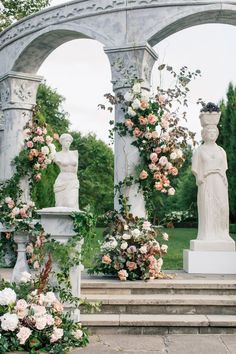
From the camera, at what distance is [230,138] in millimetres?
25609

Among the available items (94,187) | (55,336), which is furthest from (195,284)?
(94,187)

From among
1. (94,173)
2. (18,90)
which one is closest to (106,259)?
(18,90)

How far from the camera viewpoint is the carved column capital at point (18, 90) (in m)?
9.48

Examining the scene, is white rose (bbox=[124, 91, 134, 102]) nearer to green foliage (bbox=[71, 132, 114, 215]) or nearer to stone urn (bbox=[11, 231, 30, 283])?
stone urn (bbox=[11, 231, 30, 283])

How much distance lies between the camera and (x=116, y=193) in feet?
26.2

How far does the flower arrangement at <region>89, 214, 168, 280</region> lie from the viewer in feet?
24.0

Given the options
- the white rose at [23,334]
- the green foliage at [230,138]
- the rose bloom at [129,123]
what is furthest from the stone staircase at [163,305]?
the green foliage at [230,138]

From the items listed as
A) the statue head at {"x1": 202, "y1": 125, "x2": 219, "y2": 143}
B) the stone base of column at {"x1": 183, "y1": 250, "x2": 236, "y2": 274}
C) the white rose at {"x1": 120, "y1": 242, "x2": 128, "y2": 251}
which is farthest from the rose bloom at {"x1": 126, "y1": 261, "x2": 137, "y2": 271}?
A: the statue head at {"x1": 202, "y1": 125, "x2": 219, "y2": 143}

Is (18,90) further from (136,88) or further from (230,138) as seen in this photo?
(230,138)

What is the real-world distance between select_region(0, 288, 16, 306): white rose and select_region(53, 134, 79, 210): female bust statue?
3.13 m

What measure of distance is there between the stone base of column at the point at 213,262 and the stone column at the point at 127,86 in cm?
105

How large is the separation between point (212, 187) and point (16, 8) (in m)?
12.0

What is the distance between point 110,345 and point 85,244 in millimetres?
1110

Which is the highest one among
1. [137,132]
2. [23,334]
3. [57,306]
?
[137,132]
